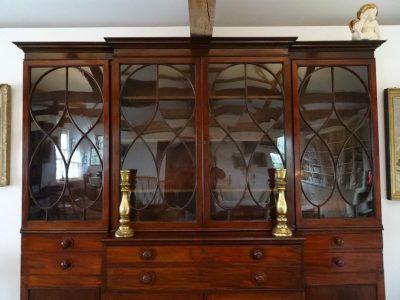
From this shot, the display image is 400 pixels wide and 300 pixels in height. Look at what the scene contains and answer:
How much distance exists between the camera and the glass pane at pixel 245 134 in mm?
1656

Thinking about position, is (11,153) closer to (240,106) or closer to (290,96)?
(240,106)

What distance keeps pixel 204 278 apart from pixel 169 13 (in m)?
1.68

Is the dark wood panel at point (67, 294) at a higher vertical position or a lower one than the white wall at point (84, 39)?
lower

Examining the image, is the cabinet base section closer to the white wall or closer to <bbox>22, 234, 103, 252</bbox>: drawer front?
the white wall

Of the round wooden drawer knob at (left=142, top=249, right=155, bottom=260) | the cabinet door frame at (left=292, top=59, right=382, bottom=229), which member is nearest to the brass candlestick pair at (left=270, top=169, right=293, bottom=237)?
the cabinet door frame at (left=292, top=59, right=382, bottom=229)

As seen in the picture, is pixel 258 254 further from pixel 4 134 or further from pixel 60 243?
pixel 4 134

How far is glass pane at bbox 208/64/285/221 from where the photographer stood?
1.66 metres

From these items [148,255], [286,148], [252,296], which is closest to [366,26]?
[286,148]

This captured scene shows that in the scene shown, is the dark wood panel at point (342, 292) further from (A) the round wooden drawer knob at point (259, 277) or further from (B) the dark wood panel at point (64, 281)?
(B) the dark wood panel at point (64, 281)

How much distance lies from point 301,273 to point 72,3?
6.94ft

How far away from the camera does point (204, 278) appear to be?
58.7 inches

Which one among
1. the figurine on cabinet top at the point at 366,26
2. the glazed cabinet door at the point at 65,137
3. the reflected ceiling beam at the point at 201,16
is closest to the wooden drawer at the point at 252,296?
the glazed cabinet door at the point at 65,137

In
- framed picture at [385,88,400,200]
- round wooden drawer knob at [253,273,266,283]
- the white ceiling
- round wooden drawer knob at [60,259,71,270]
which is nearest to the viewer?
round wooden drawer knob at [253,273,266,283]

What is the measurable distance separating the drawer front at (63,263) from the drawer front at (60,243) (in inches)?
1.4
